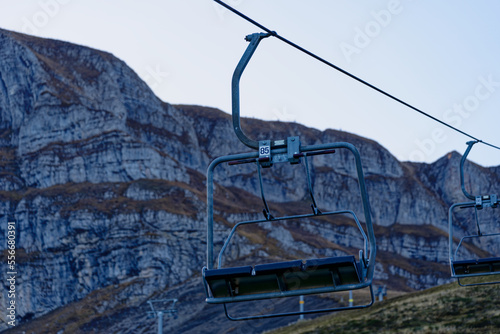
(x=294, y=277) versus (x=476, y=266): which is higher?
(x=294, y=277)

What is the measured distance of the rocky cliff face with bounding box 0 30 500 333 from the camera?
113 m

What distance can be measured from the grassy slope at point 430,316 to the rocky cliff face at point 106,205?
3166 cm

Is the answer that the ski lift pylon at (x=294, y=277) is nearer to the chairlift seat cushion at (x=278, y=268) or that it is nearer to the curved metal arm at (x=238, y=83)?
the chairlift seat cushion at (x=278, y=268)

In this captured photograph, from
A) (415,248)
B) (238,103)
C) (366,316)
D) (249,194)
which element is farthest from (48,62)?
(238,103)

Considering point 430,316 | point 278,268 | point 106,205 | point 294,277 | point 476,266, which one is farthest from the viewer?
point 106,205

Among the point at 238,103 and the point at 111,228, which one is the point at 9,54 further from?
the point at 238,103

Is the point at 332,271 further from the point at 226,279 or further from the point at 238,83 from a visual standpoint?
the point at 238,83

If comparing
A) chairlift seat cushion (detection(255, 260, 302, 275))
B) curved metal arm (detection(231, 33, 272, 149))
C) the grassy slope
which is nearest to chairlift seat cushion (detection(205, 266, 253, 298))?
chairlift seat cushion (detection(255, 260, 302, 275))

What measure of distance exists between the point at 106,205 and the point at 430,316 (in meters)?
88.2

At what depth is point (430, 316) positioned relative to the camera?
4728 centimetres

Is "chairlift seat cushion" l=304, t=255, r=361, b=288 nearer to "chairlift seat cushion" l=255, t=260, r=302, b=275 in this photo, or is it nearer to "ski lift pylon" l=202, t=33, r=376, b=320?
"ski lift pylon" l=202, t=33, r=376, b=320

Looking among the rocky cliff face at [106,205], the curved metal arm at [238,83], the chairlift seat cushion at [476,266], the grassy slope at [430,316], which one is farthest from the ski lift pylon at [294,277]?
the rocky cliff face at [106,205]

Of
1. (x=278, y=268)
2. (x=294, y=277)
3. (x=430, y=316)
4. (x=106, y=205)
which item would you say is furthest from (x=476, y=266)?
(x=106, y=205)

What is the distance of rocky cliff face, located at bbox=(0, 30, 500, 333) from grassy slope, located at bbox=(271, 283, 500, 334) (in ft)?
104
